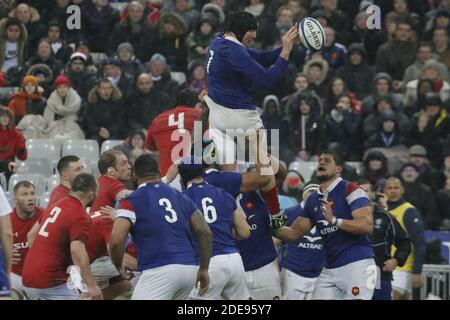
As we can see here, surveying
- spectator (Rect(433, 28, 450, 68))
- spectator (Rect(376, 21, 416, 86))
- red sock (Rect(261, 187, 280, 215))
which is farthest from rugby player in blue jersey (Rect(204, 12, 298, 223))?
spectator (Rect(433, 28, 450, 68))

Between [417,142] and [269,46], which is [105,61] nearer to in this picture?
[269,46]

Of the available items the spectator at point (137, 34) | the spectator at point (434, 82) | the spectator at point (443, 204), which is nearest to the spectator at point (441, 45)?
the spectator at point (434, 82)

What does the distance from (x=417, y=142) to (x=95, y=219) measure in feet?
26.3

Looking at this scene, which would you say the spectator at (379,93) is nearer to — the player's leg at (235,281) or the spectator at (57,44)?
the spectator at (57,44)

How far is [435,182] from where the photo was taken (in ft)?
64.0

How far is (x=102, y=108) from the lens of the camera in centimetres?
2045

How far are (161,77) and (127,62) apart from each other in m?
0.89

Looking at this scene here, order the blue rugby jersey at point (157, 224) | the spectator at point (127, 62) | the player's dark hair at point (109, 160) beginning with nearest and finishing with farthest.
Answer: the blue rugby jersey at point (157, 224) → the player's dark hair at point (109, 160) → the spectator at point (127, 62)

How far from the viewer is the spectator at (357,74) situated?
2147 cm

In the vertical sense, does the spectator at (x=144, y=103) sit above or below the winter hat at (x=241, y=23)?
below

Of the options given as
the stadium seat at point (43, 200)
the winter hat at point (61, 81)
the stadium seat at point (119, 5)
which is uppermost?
the stadium seat at point (119, 5)

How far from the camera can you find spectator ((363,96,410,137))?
2034 cm

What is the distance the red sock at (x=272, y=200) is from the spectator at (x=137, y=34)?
8994 millimetres

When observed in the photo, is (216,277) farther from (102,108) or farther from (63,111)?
(102,108)
